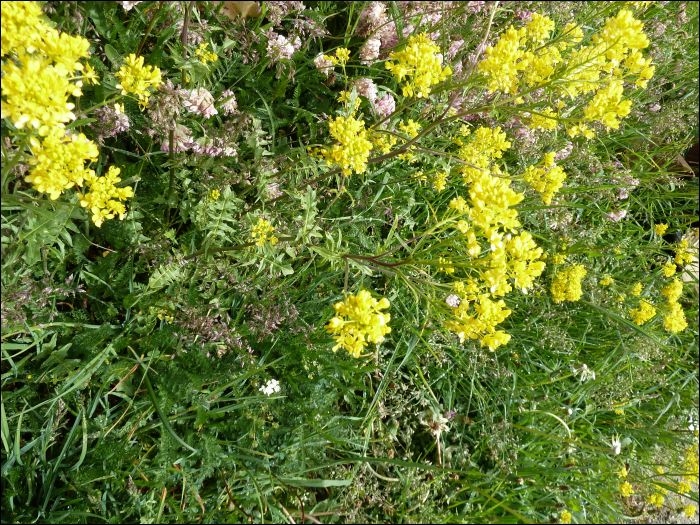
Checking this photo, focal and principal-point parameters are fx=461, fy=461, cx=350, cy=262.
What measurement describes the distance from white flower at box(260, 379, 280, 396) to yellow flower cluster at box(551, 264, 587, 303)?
5.87ft

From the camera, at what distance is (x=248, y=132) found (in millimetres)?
2367

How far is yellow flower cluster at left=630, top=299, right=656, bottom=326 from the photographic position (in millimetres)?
3074

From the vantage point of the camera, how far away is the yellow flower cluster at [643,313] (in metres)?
3.07

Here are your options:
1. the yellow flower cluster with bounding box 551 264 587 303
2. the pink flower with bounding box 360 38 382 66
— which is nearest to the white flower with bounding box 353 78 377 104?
the pink flower with bounding box 360 38 382 66

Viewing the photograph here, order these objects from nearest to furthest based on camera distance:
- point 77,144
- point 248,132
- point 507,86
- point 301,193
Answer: point 77,144 → point 507,86 → point 301,193 → point 248,132

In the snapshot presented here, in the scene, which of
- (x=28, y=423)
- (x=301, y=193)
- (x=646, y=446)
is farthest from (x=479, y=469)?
(x=28, y=423)

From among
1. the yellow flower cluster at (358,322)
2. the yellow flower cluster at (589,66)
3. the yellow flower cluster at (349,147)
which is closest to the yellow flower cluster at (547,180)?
the yellow flower cluster at (589,66)

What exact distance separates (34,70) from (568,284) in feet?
9.34

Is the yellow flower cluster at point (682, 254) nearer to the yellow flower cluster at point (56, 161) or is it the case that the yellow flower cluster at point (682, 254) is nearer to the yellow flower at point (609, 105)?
the yellow flower at point (609, 105)

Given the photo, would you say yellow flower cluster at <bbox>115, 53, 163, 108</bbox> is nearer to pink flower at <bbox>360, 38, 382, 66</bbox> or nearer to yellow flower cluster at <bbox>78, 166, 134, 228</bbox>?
yellow flower cluster at <bbox>78, 166, 134, 228</bbox>

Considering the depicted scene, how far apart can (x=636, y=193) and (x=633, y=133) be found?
53 cm

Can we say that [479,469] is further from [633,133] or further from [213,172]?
[633,133]

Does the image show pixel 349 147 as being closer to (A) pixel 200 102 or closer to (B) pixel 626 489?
(A) pixel 200 102

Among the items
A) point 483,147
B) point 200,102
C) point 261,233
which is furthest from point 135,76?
point 483,147
